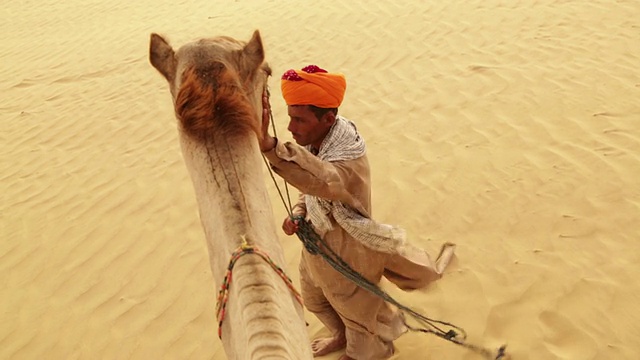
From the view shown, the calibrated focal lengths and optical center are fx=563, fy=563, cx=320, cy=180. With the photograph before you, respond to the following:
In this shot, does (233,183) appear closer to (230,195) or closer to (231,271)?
(230,195)

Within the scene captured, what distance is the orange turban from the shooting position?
2.40 metres

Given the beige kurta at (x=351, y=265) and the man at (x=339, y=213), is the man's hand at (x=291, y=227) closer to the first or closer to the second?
the man at (x=339, y=213)

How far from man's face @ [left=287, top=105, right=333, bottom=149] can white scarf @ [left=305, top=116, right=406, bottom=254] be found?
41 mm

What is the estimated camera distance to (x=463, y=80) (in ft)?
22.1

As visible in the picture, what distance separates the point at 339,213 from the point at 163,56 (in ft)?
3.45

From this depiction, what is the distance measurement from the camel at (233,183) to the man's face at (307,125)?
600 millimetres

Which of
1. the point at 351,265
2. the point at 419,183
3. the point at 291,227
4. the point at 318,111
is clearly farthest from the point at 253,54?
the point at 419,183

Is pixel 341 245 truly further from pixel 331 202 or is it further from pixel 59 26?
pixel 59 26

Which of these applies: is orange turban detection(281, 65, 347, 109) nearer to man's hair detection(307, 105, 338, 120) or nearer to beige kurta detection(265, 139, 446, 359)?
man's hair detection(307, 105, 338, 120)

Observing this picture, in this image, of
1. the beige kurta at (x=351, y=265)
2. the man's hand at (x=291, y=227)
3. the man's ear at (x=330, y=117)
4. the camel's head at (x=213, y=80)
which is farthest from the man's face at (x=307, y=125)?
the camel's head at (x=213, y=80)

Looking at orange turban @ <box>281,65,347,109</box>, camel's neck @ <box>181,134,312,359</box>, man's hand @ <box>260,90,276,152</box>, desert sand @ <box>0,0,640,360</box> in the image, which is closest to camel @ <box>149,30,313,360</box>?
camel's neck @ <box>181,134,312,359</box>

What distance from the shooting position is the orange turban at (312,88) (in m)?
2.40

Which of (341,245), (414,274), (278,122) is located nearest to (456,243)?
(414,274)

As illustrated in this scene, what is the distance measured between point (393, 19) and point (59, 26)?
7.12 m
